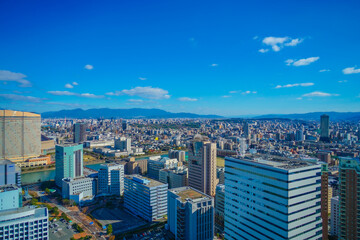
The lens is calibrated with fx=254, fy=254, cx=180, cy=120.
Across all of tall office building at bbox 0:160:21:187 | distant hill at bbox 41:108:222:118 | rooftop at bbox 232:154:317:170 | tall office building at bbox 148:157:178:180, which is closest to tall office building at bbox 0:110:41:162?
tall office building at bbox 0:160:21:187

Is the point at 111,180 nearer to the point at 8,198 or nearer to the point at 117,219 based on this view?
the point at 117,219

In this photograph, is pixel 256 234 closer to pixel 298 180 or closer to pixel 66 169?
pixel 298 180

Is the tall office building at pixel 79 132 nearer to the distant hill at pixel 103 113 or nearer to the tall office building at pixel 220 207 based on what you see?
the tall office building at pixel 220 207

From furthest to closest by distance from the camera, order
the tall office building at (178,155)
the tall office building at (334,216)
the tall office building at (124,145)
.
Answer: the tall office building at (124,145) → the tall office building at (178,155) → the tall office building at (334,216)

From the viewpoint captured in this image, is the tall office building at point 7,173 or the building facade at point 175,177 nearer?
the tall office building at point 7,173

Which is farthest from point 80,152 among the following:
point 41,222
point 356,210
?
point 356,210

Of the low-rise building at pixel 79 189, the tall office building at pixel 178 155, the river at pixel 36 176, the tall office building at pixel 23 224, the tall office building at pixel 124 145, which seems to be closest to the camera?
the tall office building at pixel 23 224

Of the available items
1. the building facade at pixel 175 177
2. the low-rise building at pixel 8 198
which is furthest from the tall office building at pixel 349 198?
the low-rise building at pixel 8 198
